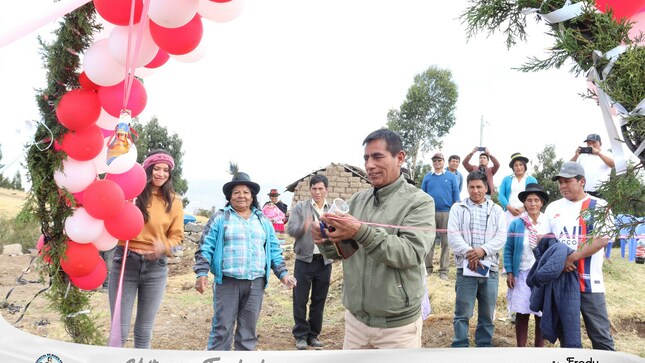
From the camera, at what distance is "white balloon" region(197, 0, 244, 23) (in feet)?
9.49

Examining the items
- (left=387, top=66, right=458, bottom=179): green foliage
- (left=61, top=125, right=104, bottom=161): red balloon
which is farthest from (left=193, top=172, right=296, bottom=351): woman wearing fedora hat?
(left=387, top=66, right=458, bottom=179): green foliage

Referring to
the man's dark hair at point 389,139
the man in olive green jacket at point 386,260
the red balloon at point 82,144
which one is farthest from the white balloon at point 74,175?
the man's dark hair at point 389,139

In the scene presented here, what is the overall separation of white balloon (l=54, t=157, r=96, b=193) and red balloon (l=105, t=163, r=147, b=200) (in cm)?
24

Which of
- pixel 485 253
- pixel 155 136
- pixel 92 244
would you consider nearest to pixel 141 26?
pixel 92 244

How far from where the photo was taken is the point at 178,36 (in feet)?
9.00

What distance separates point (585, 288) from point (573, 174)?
86 cm

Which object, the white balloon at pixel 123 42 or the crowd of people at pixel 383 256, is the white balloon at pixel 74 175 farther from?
the crowd of people at pixel 383 256

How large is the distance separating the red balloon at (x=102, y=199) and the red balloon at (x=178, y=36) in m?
0.88

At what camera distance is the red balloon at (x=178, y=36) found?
2713 millimetres

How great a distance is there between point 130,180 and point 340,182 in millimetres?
11241

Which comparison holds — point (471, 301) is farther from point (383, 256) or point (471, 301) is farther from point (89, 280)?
point (89, 280)

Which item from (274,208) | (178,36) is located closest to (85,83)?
(178,36)

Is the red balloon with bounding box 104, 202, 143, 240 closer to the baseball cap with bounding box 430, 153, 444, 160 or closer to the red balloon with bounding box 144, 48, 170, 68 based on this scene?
the red balloon with bounding box 144, 48, 170, 68

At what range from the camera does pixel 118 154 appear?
2916 mm
